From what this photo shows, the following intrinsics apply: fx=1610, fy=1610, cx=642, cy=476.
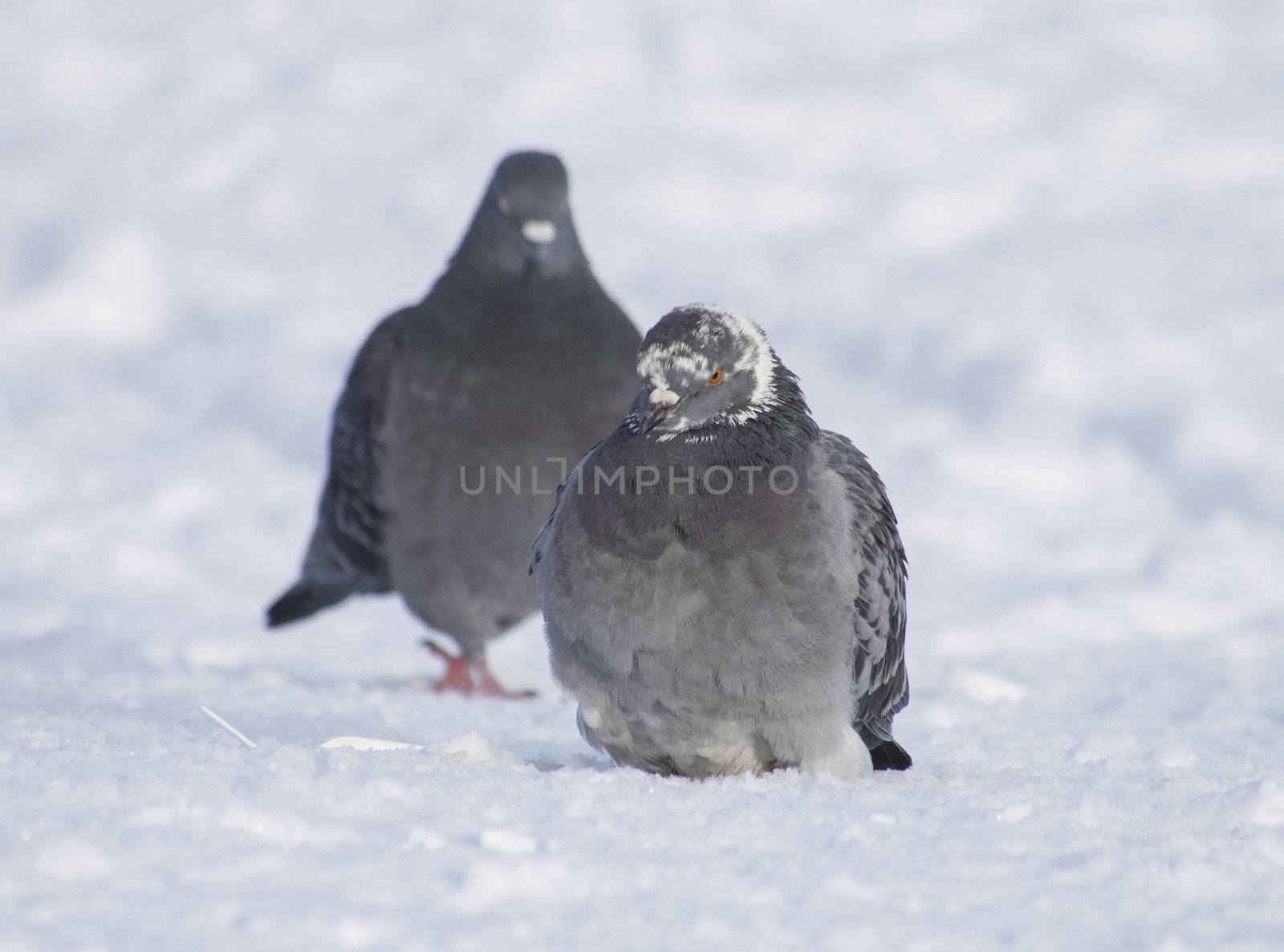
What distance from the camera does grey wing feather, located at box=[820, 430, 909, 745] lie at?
3.87 metres

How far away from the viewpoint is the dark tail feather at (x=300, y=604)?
6840mm

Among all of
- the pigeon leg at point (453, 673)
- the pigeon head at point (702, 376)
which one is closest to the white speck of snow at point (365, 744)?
the pigeon head at point (702, 376)

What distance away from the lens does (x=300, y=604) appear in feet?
22.5

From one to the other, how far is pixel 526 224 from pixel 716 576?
112 inches

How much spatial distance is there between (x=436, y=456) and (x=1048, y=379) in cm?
617

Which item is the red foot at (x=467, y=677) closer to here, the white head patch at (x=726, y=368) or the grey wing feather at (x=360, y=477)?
the grey wing feather at (x=360, y=477)

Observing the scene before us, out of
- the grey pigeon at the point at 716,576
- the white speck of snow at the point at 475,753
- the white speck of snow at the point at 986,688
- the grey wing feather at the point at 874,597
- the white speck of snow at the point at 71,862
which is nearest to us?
the white speck of snow at the point at 71,862

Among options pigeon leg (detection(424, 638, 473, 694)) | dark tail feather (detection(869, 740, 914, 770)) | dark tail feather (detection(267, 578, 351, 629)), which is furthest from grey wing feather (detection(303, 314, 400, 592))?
dark tail feather (detection(869, 740, 914, 770))

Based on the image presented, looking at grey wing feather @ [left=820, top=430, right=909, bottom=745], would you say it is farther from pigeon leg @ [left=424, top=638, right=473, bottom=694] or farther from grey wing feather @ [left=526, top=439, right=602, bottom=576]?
pigeon leg @ [left=424, top=638, right=473, bottom=694]

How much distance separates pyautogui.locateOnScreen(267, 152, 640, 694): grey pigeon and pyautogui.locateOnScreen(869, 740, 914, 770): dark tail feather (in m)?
1.98

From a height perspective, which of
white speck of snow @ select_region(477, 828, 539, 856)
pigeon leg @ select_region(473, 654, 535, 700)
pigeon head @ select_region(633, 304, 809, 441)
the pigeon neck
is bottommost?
pigeon leg @ select_region(473, 654, 535, 700)

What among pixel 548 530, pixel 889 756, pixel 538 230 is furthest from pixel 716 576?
pixel 538 230

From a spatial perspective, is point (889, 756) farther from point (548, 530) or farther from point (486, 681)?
point (486, 681)

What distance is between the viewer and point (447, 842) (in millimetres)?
2797
